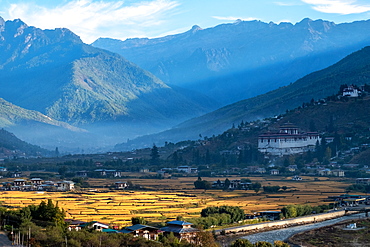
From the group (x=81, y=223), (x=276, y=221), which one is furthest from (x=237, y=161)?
(x=81, y=223)

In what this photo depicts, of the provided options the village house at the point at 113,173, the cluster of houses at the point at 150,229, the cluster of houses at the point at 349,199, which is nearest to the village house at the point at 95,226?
the cluster of houses at the point at 150,229

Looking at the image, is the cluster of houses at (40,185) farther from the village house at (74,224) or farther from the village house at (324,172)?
the village house at (74,224)

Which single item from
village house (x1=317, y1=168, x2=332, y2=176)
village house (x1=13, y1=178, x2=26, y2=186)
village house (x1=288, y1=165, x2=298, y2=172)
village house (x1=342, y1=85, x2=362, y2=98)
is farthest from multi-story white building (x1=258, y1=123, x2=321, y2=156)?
village house (x1=13, y1=178, x2=26, y2=186)

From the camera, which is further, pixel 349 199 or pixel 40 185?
pixel 40 185

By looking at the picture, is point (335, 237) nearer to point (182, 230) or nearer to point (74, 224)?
point (182, 230)

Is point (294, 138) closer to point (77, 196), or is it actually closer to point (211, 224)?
point (77, 196)

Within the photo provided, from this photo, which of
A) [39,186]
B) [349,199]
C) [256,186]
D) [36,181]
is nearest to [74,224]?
[349,199]
